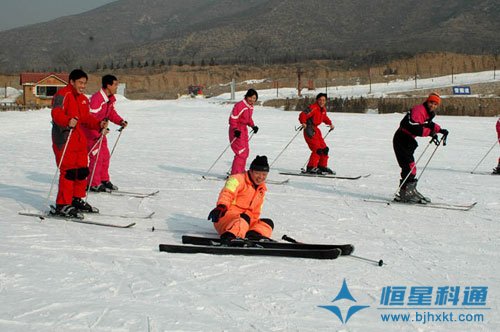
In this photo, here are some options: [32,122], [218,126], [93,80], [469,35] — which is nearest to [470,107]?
[218,126]

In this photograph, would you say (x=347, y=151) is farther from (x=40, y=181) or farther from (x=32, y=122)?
(x=32, y=122)

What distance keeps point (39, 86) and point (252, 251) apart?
43978 millimetres

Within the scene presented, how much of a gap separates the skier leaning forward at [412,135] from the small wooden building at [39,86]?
133 feet

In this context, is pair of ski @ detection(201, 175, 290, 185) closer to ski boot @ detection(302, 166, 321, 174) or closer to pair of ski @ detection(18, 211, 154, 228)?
ski boot @ detection(302, 166, 321, 174)

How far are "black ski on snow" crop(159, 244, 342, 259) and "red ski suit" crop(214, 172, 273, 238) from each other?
24 cm

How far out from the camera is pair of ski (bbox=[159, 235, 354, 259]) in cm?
560

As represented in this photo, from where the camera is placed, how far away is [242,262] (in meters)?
5.46

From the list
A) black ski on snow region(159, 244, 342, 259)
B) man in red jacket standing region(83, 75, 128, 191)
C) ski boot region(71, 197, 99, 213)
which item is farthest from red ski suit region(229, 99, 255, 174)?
black ski on snow region(159, 244, 342, 259)

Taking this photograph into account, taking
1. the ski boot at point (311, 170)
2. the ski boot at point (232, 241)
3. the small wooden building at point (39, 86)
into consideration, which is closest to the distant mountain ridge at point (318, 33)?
the small wooden building at point (39, 86)

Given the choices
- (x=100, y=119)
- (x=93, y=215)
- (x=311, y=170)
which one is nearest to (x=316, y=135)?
(x=311, y=170)

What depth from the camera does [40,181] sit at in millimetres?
10344

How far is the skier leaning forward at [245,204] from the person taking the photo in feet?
19.3

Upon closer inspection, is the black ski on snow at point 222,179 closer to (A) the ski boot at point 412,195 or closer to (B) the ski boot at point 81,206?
(A) the ski boot at point 412,195

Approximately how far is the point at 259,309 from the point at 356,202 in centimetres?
510
